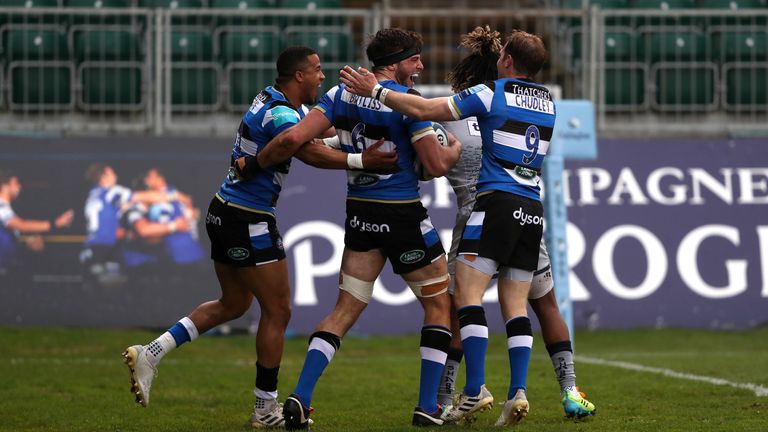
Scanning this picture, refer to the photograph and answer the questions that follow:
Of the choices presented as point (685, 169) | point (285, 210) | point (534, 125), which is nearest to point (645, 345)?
point (685, 169)

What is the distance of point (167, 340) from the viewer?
802 centimetres

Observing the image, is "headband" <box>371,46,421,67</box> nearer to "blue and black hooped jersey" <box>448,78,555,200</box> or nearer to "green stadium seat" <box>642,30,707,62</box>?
"blue and black hooped jersey" <box>448,78,555,200</box>

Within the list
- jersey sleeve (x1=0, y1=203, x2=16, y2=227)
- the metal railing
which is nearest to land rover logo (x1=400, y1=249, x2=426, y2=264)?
jersey sleeve (x1=0, y1=203, x2=16, y2=227)

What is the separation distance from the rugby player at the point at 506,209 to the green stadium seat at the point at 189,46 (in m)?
9.08

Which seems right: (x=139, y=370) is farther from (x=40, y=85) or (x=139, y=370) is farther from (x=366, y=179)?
(x=40, y=85)

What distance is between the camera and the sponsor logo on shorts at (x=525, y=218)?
7.39 m

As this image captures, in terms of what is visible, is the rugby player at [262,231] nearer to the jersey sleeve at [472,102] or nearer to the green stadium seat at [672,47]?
the jersey sleeve at [472,102]

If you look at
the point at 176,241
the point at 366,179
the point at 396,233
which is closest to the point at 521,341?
the point at 396,233

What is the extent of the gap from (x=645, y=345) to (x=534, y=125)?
7023mm

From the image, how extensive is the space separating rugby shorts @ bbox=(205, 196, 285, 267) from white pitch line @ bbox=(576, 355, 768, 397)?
369cm

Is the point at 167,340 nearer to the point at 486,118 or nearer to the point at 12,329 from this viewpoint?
the point at 486,118

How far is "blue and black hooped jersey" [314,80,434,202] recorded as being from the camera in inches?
288

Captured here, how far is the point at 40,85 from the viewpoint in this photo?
15.9 meters

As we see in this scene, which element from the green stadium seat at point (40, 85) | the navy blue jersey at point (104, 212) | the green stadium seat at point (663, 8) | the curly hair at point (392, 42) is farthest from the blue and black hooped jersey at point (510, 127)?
the green stadium seat at point (40, 85)
